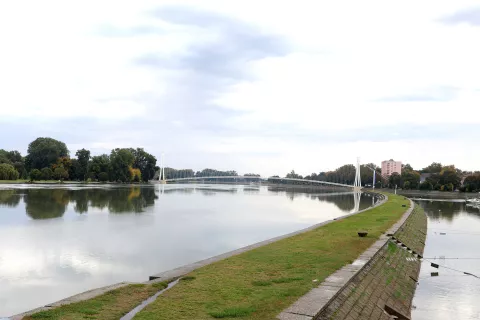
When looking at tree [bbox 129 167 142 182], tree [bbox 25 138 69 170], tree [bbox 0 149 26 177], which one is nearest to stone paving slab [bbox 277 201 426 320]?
tree [bbox 129 167 142 182]

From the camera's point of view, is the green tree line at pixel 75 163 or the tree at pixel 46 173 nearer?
the tree at pixel 46 173

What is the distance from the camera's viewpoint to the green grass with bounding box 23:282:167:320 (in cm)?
598

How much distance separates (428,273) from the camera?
13.2 m

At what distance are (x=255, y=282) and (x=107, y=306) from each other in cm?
272

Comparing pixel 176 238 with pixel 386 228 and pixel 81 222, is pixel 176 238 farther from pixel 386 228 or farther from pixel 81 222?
pixel 386 228

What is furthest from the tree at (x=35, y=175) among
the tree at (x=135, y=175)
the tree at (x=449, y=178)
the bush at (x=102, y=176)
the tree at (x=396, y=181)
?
the tree at (x=449, y=178)

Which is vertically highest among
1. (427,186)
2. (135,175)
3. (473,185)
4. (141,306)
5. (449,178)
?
(449,178)

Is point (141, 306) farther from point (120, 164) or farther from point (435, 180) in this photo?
point (435, 180)

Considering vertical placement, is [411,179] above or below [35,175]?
above

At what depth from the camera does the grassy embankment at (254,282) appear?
6219 mm

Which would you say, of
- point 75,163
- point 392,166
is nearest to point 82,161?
point 75,163

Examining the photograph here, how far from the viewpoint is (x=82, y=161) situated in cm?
8550

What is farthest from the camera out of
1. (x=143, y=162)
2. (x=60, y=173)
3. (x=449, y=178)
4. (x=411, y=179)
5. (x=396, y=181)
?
(x=143, y=162)

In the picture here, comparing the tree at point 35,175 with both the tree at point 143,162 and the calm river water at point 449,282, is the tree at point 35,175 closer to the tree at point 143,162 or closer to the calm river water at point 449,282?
the tree at point 143,162
